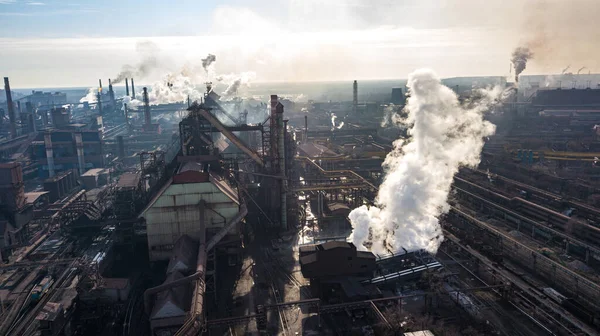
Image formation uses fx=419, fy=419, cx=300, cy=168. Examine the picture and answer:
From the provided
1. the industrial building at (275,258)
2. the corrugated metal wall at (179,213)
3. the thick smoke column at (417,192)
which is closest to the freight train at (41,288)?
the industrial building at (275,258)

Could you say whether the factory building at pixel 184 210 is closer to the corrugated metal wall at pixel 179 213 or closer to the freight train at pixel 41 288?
the corrugated metal wall at pixel 179 213

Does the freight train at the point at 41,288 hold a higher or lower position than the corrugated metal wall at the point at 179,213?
lower

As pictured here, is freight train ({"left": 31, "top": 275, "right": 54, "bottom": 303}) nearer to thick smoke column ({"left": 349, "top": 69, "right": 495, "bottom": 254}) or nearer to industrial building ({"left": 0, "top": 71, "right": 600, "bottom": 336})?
industrial building ({"left": 0, "top": 71, "right": 600, "bottom": 336})

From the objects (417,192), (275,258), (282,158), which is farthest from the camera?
(282,158)

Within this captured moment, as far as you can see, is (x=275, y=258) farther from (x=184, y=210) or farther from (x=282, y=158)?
(x=282, y=158)

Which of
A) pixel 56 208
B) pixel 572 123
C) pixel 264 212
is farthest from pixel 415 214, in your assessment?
pixel 572 123

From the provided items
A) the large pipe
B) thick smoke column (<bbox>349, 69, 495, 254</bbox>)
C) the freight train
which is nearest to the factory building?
the large pipe

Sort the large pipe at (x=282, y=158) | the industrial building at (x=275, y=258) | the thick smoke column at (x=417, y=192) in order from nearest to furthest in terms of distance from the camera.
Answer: the industrial building at (x=275, y=258)
the thick smoke column at (x=417, y=192)
the large pipe at (x=282, y=158)

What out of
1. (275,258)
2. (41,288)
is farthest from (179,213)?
(41,288)

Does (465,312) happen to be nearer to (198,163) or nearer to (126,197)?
(198,163)

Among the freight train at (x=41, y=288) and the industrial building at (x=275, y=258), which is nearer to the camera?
the industrial building at (x=275, y=258)

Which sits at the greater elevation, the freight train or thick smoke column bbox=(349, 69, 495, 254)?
thick smoke column bbox=(349, 69, 495, 254)
